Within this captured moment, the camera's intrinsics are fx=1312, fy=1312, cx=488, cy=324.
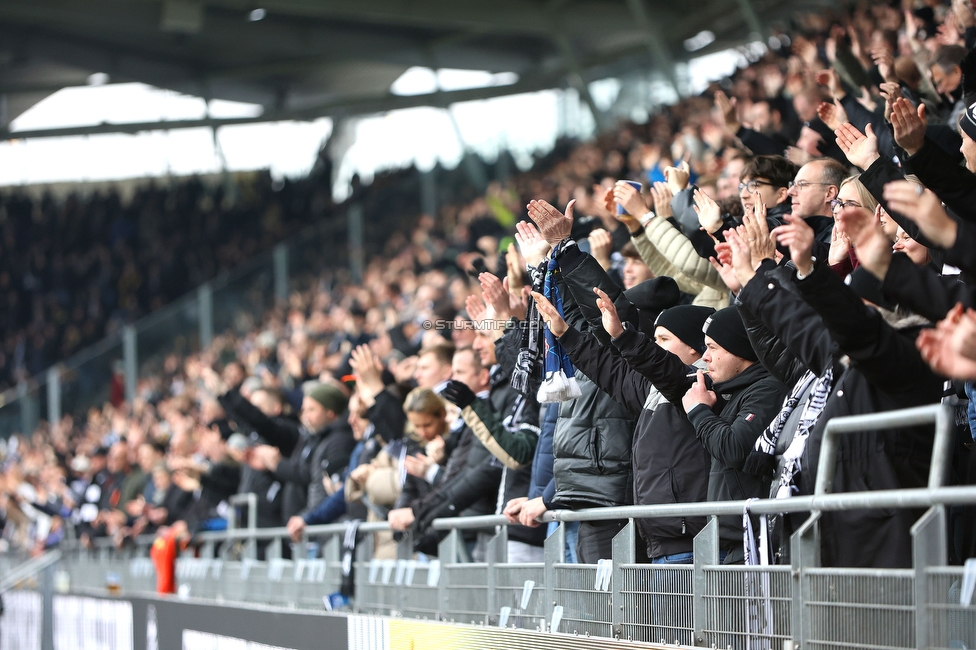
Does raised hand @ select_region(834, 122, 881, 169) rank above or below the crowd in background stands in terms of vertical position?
above

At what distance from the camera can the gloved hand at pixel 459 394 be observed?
5838 millimetres

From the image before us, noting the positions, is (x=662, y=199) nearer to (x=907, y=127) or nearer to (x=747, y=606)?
(x=907, y=127)

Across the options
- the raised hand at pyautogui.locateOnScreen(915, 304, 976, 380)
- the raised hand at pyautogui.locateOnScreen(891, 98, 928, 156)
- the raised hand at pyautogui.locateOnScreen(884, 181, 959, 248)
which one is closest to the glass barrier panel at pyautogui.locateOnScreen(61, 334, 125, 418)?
the raised hand at pyautogui.locateOnScreen(891, 98, 928, 156)

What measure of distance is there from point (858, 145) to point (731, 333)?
2.86 ft

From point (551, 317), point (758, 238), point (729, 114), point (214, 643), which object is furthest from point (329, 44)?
point (758, 238)

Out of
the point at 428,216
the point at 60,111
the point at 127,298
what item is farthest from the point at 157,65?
the point at 428,216

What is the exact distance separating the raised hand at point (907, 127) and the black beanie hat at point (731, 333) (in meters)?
0.81

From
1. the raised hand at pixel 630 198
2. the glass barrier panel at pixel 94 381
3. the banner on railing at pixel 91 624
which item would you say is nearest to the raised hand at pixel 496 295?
the raised hand at pixel 630 198

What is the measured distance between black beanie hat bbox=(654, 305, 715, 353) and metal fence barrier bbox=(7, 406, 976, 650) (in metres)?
0.71

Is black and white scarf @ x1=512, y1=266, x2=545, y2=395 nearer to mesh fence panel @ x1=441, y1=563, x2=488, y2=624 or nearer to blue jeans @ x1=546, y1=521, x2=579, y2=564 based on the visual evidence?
blue jeans @ x1=546, y1=521, x2=579, y2=564

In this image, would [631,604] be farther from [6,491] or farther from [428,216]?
[428,216]

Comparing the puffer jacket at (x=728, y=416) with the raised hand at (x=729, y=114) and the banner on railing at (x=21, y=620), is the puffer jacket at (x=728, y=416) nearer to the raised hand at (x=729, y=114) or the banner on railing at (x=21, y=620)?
the raised hand at (x=729, y=114)

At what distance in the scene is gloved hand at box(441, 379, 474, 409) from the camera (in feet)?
19.2

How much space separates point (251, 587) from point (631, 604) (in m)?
4.97
